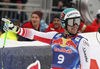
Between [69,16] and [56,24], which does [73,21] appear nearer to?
[69,16]

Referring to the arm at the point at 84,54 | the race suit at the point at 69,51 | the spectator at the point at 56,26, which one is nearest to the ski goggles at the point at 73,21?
the race suit at the point at 69,51

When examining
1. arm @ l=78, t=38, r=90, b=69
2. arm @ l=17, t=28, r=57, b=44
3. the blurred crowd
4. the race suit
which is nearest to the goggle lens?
the race suit

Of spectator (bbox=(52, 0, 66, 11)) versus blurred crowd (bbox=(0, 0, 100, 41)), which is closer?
blurred crowd (bbox=(0, 0, 100, 41))

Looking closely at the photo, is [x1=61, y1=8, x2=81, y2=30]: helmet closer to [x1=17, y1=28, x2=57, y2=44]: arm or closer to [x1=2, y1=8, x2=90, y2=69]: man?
[x1=2, y1=8, x2=90, y2=69]: man

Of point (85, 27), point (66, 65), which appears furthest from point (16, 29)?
point (85, 27)

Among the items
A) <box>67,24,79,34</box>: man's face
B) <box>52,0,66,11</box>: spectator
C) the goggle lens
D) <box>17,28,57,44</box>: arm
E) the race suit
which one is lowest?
the race suit

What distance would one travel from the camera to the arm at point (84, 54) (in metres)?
3.18

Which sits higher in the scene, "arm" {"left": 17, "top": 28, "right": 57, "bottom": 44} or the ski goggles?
the ski goggles

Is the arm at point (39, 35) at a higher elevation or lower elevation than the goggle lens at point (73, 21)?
lower

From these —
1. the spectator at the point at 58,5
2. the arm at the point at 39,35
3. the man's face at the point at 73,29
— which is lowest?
the arm at the point at 39,35

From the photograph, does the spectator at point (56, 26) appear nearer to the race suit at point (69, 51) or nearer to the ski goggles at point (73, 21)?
the race suit at point (69, 51)

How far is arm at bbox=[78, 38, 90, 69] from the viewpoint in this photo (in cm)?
318

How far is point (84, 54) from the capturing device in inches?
127

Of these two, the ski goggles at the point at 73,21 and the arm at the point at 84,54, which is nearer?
the arm at the point at 84,54
